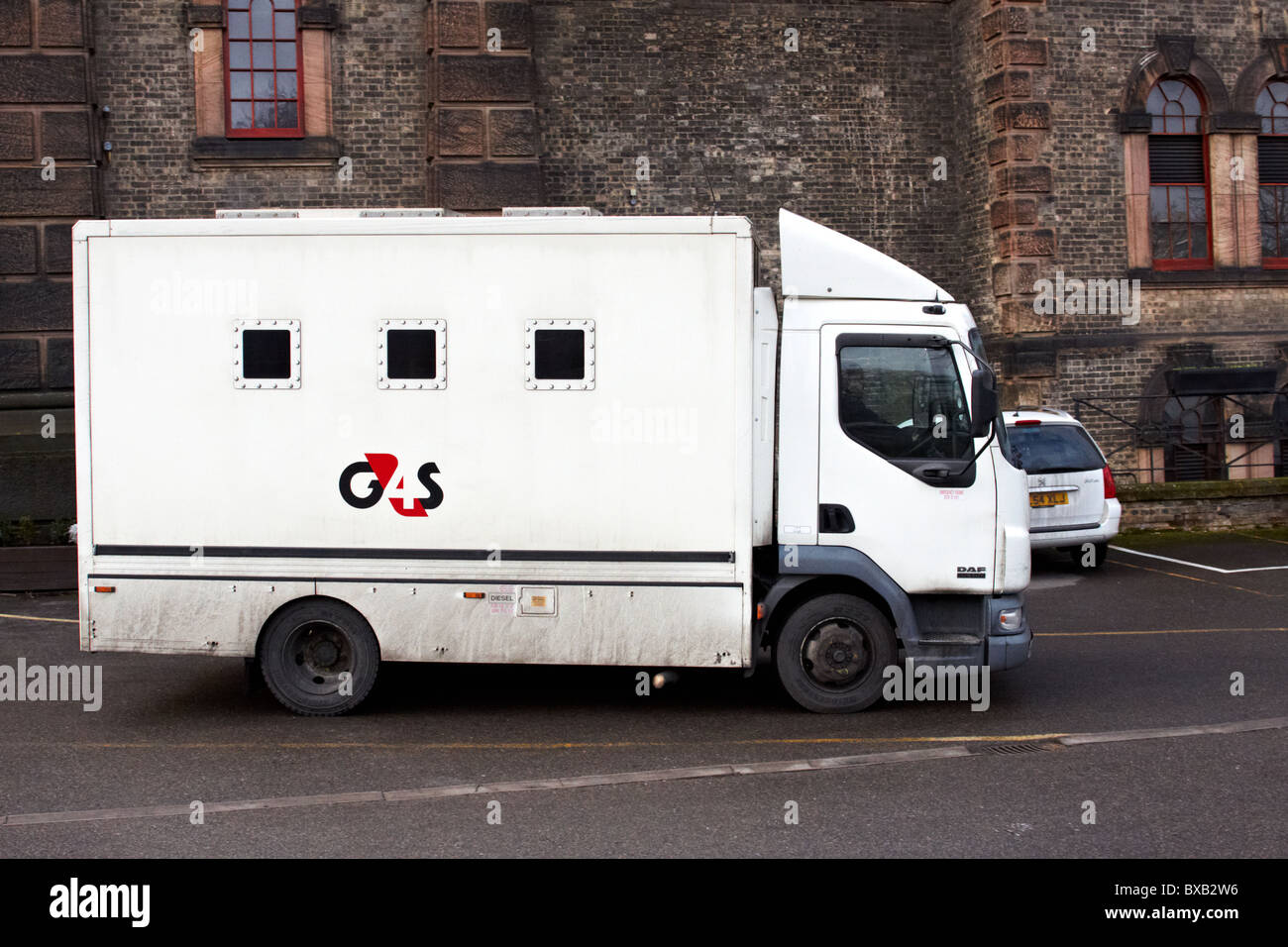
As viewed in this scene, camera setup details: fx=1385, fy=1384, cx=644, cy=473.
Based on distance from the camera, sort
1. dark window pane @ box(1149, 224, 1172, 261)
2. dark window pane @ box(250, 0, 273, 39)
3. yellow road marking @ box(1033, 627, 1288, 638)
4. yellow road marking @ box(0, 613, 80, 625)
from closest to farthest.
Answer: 1. yellow road marking @ box(1033, 627, 1288, 638)
2. yellow road marking @ box(0, 613, 80, 625)
3. dark window pane @ box(250, 0, 273, 39)
4. dark window pane @ box(1149, 224, 1172, 261)

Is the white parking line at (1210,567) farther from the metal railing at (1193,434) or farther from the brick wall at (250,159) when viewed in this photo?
the brick wall at (250,159)

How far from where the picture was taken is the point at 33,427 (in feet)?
59.0

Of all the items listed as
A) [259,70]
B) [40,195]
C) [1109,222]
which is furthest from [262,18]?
[1109,222]

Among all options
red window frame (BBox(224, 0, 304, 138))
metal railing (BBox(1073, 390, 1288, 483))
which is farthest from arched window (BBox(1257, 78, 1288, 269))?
red window frame (BBox(224, 0, 304, 138))

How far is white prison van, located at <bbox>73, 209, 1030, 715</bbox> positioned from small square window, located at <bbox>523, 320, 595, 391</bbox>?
0.05 feet

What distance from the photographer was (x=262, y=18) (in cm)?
1947

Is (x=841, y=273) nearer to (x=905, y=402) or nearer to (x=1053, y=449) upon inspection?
(x=905, y=402)

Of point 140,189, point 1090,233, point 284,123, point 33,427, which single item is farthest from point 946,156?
point 33,427

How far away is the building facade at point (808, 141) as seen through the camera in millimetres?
19125

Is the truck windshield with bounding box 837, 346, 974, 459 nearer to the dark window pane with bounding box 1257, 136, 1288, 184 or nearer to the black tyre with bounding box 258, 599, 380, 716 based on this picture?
the black tyre with bounding box 258, 599, 380, 716

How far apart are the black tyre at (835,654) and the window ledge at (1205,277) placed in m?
14.4

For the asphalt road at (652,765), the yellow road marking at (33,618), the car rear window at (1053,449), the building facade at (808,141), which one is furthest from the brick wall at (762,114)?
the asphalt road at (652,765)

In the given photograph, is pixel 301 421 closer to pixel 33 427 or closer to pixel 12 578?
pixel 12 578

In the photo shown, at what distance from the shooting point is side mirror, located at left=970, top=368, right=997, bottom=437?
8289 millimetres
